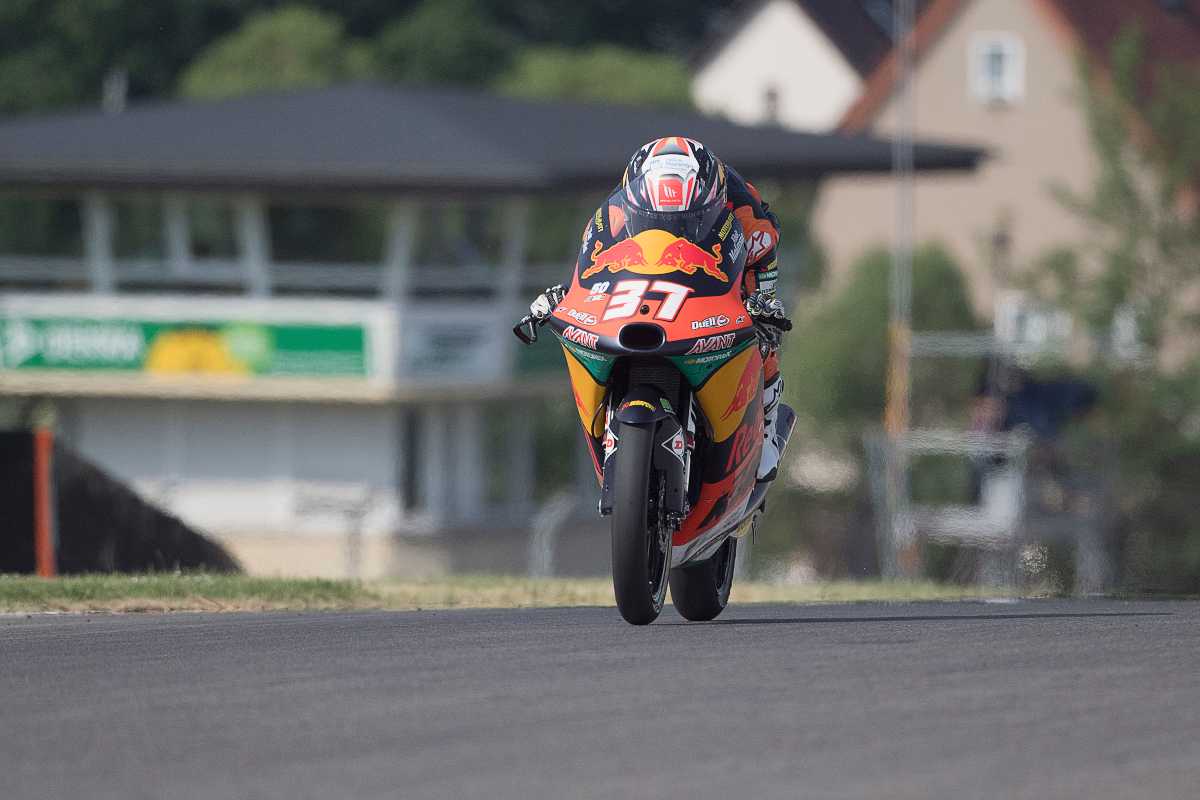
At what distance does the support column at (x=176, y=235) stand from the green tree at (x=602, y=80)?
878 inches

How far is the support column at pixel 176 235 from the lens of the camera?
41.5 metres

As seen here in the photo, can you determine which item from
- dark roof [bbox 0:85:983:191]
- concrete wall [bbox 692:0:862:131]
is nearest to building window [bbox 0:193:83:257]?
dark roof [bbox 0:85:983:191]

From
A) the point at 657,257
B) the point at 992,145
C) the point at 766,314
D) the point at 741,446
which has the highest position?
the point at 992,145

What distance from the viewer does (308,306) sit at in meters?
41.1

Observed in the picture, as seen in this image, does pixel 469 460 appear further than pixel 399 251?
Yes

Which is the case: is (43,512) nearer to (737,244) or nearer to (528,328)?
(528,328)

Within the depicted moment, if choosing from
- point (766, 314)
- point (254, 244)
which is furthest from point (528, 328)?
point (254, 244)

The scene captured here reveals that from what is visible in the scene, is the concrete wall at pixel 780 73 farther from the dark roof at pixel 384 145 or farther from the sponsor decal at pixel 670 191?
the sponsor decal at pixel 670 191

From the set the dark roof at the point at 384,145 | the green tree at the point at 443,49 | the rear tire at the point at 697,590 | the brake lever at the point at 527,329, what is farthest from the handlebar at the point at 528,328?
the green tree at the point at 443,49

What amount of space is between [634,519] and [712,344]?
2.46ft

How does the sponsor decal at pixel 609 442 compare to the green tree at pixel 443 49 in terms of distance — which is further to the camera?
the green tree at pixel 443 49

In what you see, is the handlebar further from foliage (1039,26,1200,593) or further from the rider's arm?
foliage (1039,26,1200,593)

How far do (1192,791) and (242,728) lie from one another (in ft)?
8.12

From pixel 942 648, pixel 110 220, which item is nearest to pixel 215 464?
pixel 110 220
